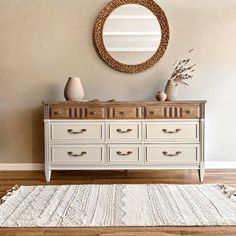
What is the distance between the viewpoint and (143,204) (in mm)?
2801

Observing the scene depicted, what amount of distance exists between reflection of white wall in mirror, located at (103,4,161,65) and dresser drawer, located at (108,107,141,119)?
2.73 feet

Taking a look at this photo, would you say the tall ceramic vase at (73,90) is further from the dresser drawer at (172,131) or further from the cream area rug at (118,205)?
the cream area rug at (118,205)

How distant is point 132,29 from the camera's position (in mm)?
4242

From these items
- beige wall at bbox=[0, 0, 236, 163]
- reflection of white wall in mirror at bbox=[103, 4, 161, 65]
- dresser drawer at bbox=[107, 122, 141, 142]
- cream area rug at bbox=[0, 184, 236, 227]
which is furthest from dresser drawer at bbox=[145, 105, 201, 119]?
reflection of white wall in mirror at bbox=[103, 4, 161, 65]

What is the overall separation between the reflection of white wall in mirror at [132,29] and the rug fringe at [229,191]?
1.74 metres

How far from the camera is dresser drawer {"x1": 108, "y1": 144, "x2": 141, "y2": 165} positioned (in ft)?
12.3

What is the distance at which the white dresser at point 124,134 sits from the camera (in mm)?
3748

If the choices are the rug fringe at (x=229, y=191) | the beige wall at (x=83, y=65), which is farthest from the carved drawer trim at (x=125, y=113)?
the rug fringe at (x=229, y=191)

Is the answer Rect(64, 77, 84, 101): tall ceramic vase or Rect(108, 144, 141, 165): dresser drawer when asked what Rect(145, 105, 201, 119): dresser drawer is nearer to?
Rect(108, 144, 141, 165): dresser drawer

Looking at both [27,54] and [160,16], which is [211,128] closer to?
[160,16]

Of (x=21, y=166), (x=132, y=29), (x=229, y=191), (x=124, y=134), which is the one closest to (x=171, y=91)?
(x=124, y=134)

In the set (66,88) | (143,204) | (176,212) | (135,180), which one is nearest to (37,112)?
(66,88)

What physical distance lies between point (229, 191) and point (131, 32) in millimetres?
2058

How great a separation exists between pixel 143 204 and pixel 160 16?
7.54 ft
